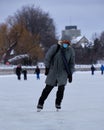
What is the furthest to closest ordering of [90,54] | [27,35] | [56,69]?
[90,54], [27,35], [56,69]

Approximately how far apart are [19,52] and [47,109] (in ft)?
225

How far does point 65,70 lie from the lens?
29.0 feet

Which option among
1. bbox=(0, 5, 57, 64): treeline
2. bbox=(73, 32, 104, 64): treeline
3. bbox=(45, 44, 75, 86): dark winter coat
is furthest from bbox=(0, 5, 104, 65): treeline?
bbox=(45, 44, 75, 86): dark winter coat

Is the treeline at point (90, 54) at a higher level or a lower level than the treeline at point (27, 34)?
lower

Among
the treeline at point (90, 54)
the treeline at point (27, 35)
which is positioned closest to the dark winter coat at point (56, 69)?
the treeline at point (27, 35)

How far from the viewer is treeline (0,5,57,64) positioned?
251 feet

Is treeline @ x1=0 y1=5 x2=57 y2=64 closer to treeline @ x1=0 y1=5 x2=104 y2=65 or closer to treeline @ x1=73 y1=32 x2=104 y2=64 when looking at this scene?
treeline @ x1=0 y1=5 x2=104 y2=65

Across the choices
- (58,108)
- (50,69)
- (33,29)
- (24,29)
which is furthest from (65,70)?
(33,29)

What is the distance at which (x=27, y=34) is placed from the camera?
251ft

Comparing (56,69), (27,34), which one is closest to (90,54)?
(27,34)

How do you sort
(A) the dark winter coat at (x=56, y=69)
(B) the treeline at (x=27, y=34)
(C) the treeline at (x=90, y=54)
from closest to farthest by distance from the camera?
(A) the dark winter coat at (x=56, y=69)
(B) the treeline at (x=27, y=34)
(C) the treeline at (x=90, y=54)

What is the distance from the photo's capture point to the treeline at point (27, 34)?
76375 mm

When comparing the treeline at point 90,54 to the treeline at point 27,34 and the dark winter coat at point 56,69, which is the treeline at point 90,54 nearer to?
the treeline at point 27,34

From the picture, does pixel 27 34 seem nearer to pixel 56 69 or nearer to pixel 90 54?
pixel 90 54
